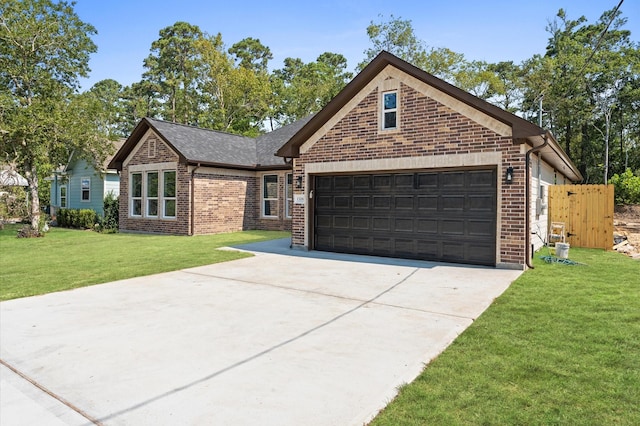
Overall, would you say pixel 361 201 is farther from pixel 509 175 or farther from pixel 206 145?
pixel 206 145

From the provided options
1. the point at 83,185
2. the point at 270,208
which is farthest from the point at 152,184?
the point at 83,185

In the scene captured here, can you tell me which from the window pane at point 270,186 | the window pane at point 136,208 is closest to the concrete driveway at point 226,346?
the window pane at point 270,186

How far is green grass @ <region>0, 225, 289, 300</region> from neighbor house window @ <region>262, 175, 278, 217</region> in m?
2.75

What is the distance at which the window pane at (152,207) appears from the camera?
18.4 m

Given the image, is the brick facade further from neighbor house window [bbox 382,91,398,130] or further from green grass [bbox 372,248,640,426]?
green grass [bbox 372,248,640,426]

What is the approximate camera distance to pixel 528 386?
333 centimetres

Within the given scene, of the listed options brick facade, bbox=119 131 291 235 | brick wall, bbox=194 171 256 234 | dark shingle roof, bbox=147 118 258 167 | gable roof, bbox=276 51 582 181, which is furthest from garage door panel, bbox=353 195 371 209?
brick wall, bbox=194 171 256 234

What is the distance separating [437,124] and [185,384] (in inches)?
329

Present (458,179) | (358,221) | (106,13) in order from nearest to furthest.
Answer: (458,179)
(358,221)
(106,13)

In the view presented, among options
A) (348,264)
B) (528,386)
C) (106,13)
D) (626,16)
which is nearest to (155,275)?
(348,264)

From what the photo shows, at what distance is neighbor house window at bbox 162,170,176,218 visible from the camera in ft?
57.5

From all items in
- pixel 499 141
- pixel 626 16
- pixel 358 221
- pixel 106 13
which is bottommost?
pixel 358 221

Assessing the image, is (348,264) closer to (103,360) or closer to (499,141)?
(499,141)

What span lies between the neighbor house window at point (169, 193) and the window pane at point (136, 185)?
1901mm
